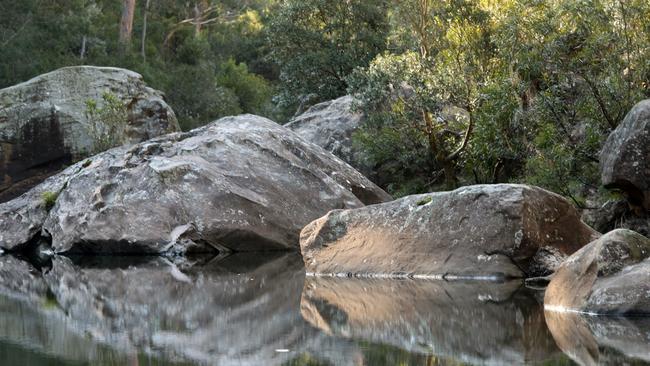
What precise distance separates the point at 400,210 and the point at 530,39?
394 cm

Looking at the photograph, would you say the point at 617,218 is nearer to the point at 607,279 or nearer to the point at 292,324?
the point at 607,279

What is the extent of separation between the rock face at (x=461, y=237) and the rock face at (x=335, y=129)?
825 centimetres

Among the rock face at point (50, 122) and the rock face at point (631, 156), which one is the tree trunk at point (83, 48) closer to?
the rock face at point (50, 122)

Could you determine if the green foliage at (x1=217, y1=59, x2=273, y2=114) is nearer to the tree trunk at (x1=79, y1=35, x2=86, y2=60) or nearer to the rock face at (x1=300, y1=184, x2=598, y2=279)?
the tree trunk at (x1=79, y1=35, x2=86, y2=60)

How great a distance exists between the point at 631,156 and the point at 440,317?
12.7 feet

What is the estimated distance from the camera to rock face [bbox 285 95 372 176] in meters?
21.4

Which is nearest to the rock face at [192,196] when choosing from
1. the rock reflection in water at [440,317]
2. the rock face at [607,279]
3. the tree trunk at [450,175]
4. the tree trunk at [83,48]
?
the tree trunk at [450,175]

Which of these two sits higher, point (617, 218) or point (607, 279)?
point (607, 279)

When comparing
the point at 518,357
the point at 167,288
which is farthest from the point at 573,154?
the point at 518,357

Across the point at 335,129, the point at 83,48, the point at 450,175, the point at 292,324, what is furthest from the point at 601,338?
the point at 83,48

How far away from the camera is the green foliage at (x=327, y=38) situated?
26.8m

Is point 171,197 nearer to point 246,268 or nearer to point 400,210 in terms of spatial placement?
point 246,268

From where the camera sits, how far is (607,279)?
27.2 feet

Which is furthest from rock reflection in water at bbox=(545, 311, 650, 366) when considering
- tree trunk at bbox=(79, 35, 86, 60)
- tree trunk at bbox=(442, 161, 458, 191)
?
tree trunk at bbox=(79, 35, 86, 60)
